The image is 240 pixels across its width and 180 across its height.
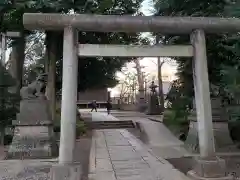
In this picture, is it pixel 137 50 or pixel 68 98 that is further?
pixel 137 50

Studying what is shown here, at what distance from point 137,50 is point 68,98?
1831 mm

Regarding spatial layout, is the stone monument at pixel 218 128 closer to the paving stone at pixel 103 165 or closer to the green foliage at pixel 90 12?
the paving stone at pixel 103 165

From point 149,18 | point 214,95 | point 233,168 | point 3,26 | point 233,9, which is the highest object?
point 3,26

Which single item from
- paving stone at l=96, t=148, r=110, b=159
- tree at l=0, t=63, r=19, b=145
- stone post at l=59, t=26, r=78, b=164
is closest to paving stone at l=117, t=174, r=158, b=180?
stone post at l=59, t=26, r=78, b=164

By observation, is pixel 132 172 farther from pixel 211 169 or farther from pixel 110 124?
pixel 110 124

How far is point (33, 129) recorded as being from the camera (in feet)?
36.0

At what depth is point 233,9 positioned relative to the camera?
7988 mm

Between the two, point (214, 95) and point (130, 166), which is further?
point (214, 95)

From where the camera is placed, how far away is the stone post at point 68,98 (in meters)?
6.08

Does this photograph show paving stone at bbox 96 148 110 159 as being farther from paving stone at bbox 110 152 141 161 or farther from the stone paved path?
paving stone at bbox 110 152 141 161

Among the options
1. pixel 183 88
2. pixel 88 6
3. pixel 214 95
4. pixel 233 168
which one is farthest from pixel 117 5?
pixel 233 168

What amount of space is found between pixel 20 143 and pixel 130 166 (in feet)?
15.4

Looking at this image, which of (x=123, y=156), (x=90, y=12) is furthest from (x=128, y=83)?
(x=123, y=156)

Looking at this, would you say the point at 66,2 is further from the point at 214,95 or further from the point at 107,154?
the point at 214,95
